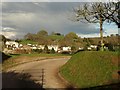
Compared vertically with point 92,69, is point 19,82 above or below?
below

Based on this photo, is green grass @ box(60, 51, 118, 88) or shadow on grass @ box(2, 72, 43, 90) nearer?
shadow on grass @ box(2, 72, 43, 90)

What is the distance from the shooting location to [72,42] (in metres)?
87.2

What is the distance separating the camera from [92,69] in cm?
2623

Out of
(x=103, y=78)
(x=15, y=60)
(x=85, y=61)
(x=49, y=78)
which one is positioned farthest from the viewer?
(x=15, y=60)

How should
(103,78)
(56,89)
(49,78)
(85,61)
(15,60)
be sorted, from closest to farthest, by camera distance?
(56,89), (103,78), (49,78), (85,61), (15,60)

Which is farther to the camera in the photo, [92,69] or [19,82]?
[92,69]

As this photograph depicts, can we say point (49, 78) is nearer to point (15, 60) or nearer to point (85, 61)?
point (85, 61)

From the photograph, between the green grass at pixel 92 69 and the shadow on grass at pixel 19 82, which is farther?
the green grass at pixel 92 69

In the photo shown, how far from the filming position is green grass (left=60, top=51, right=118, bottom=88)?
24.0 meters

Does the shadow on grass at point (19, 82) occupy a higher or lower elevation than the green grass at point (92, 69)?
lower

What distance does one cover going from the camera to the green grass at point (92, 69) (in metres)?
24.0

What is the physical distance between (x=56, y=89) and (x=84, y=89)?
228cm

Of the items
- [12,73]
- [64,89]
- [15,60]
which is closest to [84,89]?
[64,89]

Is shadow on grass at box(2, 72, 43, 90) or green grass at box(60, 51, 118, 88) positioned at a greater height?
green grass at box(60, 51, 118, 88)
